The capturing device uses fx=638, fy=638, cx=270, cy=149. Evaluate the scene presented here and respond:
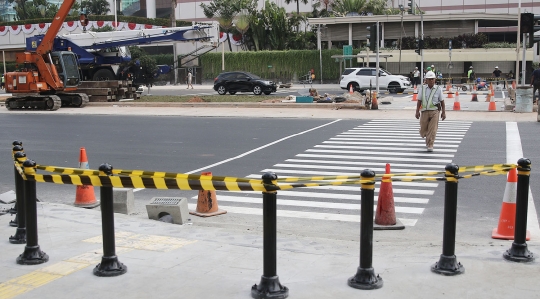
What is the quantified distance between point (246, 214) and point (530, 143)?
976 centimetres

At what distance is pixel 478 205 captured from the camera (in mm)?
9891

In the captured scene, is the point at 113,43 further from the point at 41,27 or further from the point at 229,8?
the point at 41,27

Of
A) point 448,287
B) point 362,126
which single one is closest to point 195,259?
point 448,287

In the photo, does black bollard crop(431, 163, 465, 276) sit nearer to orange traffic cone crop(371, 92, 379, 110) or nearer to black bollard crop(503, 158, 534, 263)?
black bollard crop(503, 158, 534, 263)

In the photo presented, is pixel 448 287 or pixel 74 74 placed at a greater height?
pixel 74 74

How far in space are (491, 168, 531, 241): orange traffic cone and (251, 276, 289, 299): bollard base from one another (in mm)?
3540

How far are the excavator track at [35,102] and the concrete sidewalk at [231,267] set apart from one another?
23075 mm

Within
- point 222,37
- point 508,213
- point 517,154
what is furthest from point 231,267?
point 222,37

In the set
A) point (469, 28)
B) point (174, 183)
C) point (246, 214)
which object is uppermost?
point (469, 28)

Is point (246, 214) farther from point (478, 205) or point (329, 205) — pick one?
point (478, 205)

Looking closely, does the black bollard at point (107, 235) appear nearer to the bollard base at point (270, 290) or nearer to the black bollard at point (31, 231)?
the black bollard at point (31, 231)

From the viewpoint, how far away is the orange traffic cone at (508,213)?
7672 mm

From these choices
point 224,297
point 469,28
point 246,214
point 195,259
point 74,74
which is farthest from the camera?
point 469,28

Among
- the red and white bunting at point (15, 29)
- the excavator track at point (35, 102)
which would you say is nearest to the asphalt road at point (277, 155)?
the excavator track at point (35, 102)
